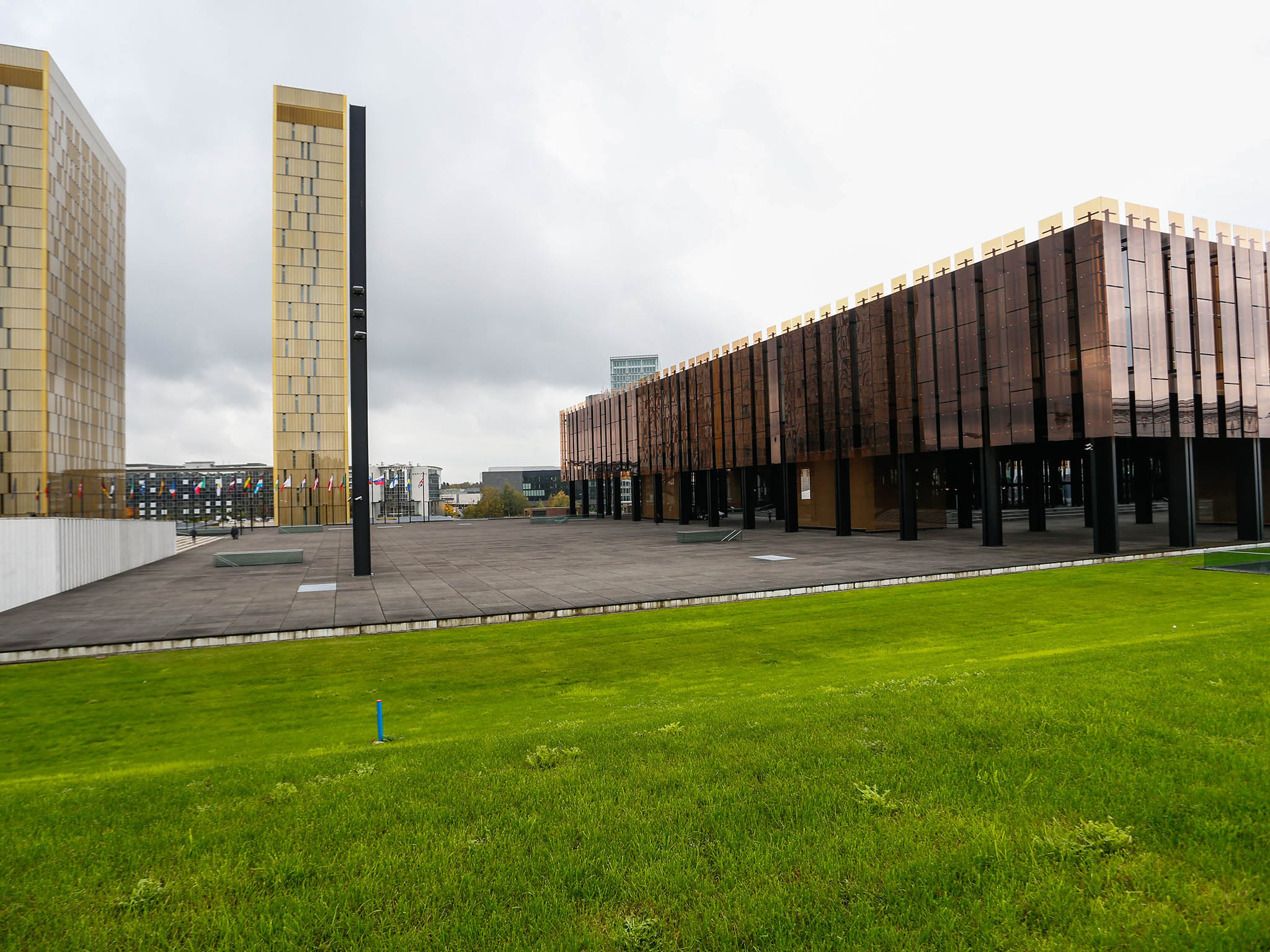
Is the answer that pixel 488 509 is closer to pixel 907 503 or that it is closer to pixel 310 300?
pixel 310 300

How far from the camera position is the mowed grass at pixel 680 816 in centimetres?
408

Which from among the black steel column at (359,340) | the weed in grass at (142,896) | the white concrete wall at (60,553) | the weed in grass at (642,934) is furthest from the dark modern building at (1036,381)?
the white concrete wall at (60,553)

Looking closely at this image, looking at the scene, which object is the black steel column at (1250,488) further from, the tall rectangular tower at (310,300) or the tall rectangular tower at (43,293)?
the tall rectangular tower at (310,300)

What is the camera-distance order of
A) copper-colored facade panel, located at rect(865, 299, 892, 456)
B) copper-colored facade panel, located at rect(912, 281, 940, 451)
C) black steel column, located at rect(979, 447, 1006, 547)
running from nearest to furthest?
black steel column, located at rect(979, 447, 1006, 547) → copper-colored facade panel, located at rect(912, 281, 940, 451) → copper-colored facade panel, located at rect(865, 299, 892, 456)

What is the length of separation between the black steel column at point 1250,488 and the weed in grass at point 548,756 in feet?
132

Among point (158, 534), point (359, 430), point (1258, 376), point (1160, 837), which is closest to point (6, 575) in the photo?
point (359, 430)

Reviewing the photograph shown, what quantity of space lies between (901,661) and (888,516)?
3607 centimetres

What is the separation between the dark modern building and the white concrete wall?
38642 mm

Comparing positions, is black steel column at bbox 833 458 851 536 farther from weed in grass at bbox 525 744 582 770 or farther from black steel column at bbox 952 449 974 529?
weed in grass at bbox 525 744 582 770

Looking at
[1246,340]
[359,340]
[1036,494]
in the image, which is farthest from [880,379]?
[359,340]

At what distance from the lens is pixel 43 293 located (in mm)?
66688

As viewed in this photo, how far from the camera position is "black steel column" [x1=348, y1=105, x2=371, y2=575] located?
26.7m

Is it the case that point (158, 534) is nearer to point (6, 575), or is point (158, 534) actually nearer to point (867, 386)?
point (6, 575)

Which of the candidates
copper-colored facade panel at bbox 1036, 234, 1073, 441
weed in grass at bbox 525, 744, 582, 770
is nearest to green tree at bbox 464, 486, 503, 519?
copper-colored facade panel at bbox 1036, 234, 1073, 441
